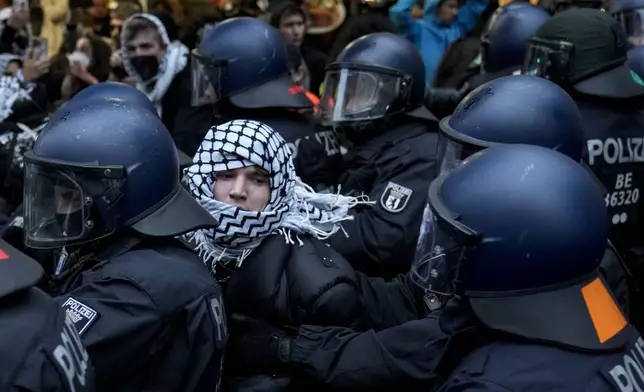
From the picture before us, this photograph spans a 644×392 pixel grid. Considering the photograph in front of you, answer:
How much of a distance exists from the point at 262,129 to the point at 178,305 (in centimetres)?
89

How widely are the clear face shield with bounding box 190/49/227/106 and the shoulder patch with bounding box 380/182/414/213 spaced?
1.37 metres

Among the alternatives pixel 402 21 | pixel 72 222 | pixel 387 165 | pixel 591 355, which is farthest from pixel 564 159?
pixel 402 21

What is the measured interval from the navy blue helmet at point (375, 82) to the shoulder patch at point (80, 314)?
7.44 feet

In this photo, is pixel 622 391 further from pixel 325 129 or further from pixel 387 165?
pixel 325 129

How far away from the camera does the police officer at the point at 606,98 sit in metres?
3.73

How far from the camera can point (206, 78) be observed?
16.1ft

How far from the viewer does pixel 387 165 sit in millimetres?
4074

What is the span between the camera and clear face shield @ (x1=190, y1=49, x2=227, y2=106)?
15.8ft

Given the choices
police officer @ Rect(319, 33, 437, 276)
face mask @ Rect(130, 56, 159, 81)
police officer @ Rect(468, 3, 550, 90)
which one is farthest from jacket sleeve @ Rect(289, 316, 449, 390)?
face mask @ Rect(130, 56, 159, 81)

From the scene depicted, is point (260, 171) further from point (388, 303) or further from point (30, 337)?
point (30, 337)

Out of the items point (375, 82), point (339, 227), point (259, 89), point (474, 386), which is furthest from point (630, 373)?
point (259, 89)

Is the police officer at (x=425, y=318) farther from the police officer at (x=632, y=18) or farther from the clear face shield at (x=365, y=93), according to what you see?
the police officer at (x=632, y=18)

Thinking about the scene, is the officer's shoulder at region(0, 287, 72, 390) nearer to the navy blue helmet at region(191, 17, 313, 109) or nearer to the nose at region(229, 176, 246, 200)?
the nose at region(229, 176, 246, 200)

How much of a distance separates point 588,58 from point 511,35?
0.99 meters
